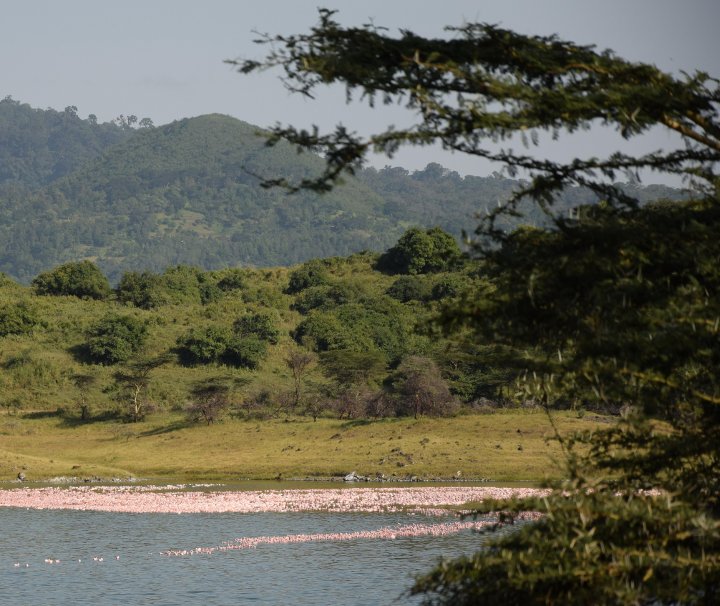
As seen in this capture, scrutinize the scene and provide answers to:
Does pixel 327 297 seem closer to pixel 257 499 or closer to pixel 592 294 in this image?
pixel 257 499

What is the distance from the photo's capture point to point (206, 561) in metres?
28.8

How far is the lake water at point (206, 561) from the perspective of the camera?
24.3 m

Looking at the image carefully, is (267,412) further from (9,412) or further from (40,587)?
(40,587)

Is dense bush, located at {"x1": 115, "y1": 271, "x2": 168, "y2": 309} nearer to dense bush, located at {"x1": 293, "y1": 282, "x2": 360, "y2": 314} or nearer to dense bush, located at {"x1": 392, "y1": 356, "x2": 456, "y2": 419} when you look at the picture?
dense bush, located at {"x1": 293, "y1": 282, "x2": 360, "y2": 314}

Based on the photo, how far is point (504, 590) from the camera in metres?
11.2

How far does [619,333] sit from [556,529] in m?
2.10

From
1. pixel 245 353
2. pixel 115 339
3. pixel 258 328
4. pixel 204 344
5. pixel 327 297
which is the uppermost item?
pixel 327 297

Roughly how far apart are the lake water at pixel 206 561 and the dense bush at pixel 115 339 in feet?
171

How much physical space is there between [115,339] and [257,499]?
50968mm

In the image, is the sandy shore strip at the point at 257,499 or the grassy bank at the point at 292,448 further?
the grassy bank at the point at 292,448

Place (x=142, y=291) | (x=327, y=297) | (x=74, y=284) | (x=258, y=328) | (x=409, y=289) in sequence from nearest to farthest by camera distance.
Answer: (x=258, y=328) → (x=409, y=289) → (x=327, y=297) → (x=142, y=291) → (x=74, y=284)

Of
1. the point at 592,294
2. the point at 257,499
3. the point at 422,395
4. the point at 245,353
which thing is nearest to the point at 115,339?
the point at 245,353

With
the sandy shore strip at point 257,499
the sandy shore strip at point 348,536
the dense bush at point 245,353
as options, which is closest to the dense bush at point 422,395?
the sandy shore strip at point 257,499

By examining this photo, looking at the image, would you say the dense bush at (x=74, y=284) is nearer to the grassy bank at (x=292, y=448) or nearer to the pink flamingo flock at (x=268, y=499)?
the grassy bank at (x=292, y=448)
